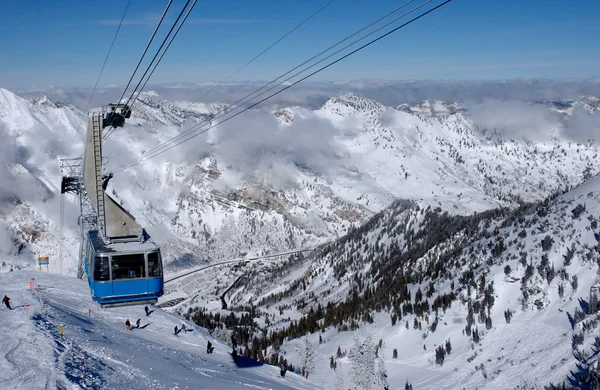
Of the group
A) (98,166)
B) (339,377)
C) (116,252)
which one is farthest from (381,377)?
(98,166)

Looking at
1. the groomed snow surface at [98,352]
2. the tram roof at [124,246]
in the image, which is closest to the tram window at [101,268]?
the tram roof at [124,246]

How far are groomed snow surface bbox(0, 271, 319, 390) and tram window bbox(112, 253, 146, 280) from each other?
744cm

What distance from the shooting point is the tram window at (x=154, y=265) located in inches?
1123

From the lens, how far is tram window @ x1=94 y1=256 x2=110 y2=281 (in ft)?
90.3

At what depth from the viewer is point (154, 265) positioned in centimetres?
2864

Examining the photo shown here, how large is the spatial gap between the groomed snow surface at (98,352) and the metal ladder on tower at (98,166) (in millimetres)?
9692

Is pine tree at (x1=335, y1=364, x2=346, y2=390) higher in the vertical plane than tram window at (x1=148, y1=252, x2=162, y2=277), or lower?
lower

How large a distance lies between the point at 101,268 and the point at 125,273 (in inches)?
51.4

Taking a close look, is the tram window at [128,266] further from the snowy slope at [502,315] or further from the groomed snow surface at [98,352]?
the snowy slope at [502,315]

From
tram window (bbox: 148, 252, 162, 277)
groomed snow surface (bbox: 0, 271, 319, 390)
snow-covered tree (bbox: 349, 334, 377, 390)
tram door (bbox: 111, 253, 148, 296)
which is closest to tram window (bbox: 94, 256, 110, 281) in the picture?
tram door (bbox: 111, 253, 148, 296)

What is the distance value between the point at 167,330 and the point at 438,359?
178 ft

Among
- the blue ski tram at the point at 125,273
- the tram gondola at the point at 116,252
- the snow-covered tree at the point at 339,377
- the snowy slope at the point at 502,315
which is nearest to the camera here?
the blue ski tram at the point at 125,273

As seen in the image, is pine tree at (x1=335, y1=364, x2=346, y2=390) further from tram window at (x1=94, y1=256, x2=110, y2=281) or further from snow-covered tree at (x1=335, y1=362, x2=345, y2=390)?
tram window at (x1=94, y1=256, x2=110, y2=281)

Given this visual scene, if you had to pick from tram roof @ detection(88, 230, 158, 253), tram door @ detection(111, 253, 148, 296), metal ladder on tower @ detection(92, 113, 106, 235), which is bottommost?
tram door @ detection(111, 253, 148, 296)
